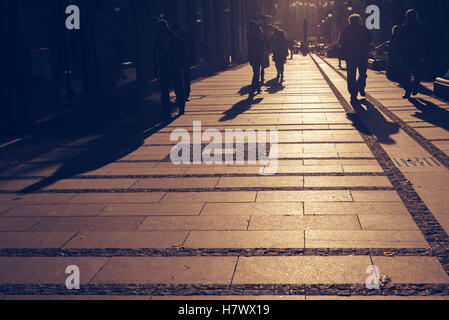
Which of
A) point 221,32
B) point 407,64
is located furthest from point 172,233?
point 221,32

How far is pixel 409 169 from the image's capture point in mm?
7133

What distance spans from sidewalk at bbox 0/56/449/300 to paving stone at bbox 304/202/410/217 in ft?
0.06

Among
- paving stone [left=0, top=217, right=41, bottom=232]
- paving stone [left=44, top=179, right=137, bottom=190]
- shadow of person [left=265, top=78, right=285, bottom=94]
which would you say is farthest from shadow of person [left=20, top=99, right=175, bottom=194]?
shadow of person [left=265, top=78, right=285, bottom=94]

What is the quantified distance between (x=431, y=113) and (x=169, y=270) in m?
8.50

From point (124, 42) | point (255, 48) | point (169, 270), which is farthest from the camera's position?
point (255, 48)

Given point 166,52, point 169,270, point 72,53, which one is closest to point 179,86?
point 166,52

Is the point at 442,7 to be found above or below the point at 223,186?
above

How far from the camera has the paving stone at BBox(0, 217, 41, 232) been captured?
560 centimetres

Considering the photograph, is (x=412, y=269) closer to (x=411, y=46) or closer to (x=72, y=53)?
(x=411, y=46)

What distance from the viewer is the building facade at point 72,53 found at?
1046cm

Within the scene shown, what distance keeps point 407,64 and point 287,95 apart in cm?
367

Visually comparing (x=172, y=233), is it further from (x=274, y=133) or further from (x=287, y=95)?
(x=287, y=95)

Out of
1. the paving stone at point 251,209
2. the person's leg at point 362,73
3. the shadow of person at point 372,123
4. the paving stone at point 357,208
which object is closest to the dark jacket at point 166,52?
the shadow of person at point 372,123

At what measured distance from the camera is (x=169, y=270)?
437cm
